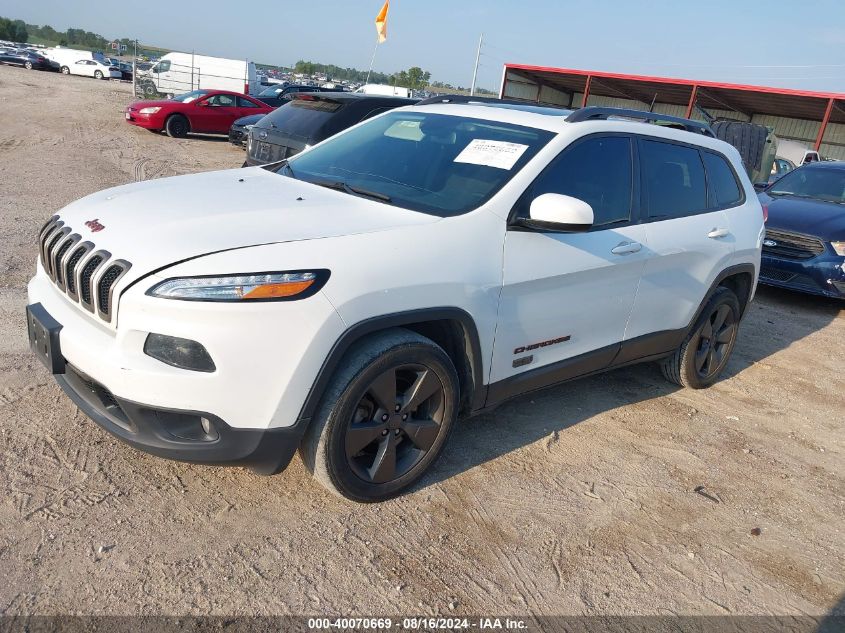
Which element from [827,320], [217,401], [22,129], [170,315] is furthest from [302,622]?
[22,129]

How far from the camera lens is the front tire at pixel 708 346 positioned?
16.2 feet

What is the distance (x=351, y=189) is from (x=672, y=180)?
217cm

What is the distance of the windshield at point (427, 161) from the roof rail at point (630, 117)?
37 cm

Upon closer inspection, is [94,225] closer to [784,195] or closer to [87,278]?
[87,278]

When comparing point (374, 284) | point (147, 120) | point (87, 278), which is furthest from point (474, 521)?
point (147, 120)

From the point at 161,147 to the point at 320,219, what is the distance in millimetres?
13057

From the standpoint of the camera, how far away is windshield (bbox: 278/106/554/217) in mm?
3461

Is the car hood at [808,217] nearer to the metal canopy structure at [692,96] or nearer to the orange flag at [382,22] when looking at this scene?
the orange flag at [382,22]

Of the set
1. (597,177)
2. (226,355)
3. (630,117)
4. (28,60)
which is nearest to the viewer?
(226,355)

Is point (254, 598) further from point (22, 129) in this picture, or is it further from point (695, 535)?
point (22, 129)

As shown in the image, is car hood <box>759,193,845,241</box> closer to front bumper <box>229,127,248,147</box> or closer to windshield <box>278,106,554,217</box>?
windshield <box>278,106,554,217</box>

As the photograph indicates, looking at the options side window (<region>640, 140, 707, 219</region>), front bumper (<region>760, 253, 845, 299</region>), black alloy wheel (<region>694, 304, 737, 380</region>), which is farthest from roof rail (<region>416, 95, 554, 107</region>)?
front bumper (<region>760, 253, 845, 299</region>)

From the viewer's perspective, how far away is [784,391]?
17.8 ft

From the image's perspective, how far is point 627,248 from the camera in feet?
13.0
